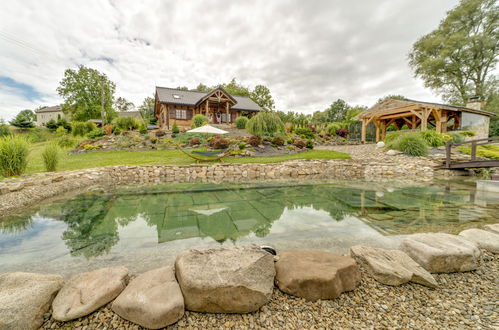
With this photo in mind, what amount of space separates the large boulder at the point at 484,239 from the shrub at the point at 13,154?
33.9 ft

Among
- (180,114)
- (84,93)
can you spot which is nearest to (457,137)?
(180,114)

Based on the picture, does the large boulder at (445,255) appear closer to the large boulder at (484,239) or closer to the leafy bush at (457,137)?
the large boulder at (484,239)

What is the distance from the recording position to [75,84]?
31.9 meters

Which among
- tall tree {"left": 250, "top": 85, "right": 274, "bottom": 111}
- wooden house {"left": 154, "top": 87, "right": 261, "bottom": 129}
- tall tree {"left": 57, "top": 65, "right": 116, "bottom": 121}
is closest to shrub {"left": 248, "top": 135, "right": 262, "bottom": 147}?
wooden house {"left": 154, "top": 87, "right": 261, "bottom": 129}

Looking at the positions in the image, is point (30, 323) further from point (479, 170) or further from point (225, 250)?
point (479, 170)

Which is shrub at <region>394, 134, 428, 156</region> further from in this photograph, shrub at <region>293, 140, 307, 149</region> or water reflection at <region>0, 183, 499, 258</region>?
shrub at <region>293, 140, 307, 149</region>

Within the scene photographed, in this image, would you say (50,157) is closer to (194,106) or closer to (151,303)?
(151,303)

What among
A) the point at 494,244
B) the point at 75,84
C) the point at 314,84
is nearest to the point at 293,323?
the point at 494,244

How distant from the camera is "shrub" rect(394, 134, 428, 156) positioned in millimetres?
10789

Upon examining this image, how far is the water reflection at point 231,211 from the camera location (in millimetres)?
3297

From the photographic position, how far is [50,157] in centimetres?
727

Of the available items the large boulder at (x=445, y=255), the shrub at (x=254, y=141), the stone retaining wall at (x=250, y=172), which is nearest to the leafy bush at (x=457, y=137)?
the stone retaining wall at (x=250, y=172)

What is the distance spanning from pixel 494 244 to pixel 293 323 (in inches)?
108

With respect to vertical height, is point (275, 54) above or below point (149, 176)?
above
